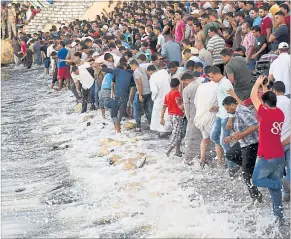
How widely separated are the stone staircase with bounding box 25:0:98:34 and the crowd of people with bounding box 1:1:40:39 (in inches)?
14.0

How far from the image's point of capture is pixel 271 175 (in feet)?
28.3

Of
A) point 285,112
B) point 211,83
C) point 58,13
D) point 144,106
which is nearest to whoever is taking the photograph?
point 285,112

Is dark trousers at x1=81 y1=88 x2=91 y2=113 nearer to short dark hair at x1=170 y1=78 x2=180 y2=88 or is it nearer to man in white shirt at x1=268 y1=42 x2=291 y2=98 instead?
short dark hair at x1=170 y1=78 x2=180 y2=88

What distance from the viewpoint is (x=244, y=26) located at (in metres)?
14.0

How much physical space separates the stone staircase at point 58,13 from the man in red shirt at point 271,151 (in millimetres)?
29421

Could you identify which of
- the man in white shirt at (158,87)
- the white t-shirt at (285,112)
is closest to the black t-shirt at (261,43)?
the man in white shirt at (158,87)

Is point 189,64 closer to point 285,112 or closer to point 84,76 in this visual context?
point 285,112

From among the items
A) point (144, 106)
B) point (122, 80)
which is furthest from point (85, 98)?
point (144, 106)

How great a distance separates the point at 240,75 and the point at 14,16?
27.3m

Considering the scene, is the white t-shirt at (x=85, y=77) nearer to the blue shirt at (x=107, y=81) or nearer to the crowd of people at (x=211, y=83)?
the crowd of people at (x=211, y=83)

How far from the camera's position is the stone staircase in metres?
37.2

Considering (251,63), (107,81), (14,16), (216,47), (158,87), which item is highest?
(216,47)

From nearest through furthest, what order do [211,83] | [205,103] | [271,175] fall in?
[271,175], [211,83], [205,103]

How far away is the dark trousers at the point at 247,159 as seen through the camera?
929 cm
